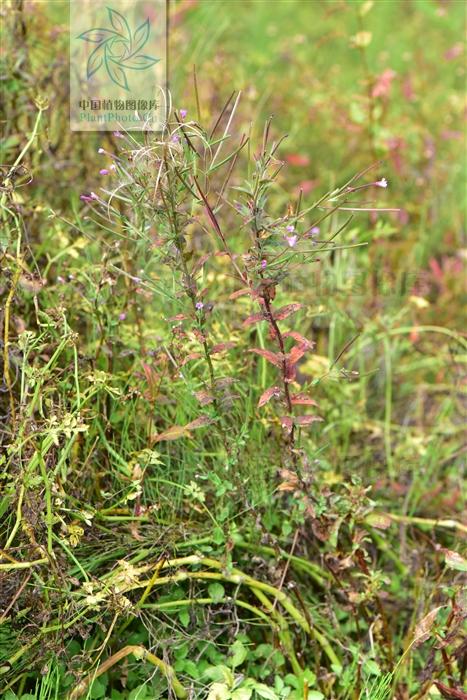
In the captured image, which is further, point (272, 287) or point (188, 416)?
point (188, 416)

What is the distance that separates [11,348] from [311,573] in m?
0.92

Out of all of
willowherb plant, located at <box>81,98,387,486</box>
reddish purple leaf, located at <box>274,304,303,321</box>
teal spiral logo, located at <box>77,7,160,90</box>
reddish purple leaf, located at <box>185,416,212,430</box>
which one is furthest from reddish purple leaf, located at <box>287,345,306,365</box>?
teal spiral logo, located at <box>77,7,160,90</box>

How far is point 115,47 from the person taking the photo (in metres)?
2.56

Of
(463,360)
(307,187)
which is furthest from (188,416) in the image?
(307,187)

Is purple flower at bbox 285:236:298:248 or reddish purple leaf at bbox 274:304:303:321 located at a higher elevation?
purple flower at bbox 285:236:298:248

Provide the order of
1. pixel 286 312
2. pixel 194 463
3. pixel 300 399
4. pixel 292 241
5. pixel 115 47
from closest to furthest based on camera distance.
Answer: pixel 292 241
pixel 286 312
pixel 300 399
pixel 194 463
pixel 115 47

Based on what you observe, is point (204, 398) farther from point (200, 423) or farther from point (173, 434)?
point (173, 434)

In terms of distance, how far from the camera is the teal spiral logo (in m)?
2.55

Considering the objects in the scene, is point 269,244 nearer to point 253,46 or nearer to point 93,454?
point 93,454

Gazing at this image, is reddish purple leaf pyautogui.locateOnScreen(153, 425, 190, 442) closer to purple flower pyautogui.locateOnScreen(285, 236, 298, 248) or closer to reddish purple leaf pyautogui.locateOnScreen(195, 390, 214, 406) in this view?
reddish purple leaf pyautogui.locateOnScreen(195, 390, 214, 406)

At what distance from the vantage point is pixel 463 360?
2.56 meters

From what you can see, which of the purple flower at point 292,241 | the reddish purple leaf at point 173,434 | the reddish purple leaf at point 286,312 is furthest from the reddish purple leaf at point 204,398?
the purple flower at point 292,241

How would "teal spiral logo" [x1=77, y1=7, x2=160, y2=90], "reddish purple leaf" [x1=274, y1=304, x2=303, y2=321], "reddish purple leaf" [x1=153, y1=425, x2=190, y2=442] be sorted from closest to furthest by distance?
1. "reddish purple leaf" [x1=274, y1=304, x2=303, y2=321]
2. "reddish purple leaf" [x1=153, y1=425, x2=190, y2=442]
3. "teal spiral logo" [x1=77, y1=7, x2=160, y2=90]

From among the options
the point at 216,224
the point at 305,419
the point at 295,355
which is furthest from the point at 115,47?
the point at 305,419
